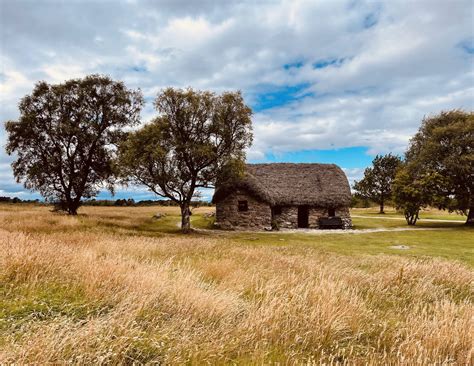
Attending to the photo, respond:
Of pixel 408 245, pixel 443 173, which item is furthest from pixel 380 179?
pixel 408 245

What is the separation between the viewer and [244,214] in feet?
109

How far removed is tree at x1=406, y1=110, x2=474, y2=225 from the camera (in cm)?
3519

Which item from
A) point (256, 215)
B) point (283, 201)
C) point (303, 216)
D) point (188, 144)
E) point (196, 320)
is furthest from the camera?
point (303, 216)

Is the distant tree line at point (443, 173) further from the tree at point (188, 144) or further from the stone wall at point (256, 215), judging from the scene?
the tree at point (188, 144)

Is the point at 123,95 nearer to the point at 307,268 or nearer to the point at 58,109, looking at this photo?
the point at 58,109

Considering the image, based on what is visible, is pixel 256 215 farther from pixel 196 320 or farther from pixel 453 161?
pixel 196 320

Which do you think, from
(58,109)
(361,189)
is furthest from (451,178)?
(58,109)

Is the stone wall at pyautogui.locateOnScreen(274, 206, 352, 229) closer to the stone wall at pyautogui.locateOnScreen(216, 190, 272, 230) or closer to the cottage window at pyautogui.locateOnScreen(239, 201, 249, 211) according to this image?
the stone wall at pyautogui.locateOnScreen(216, 190, 272, 230)

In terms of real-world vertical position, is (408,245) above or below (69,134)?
below

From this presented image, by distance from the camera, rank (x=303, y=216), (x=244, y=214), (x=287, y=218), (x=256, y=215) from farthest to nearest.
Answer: (x=303, y=216) < (x=287, y=218) < (x=244, y=214) < (x=256, y=215)

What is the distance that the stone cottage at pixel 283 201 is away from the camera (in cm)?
3316

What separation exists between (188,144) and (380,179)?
4788 cm

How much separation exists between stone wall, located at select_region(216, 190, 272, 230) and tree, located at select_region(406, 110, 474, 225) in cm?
1942

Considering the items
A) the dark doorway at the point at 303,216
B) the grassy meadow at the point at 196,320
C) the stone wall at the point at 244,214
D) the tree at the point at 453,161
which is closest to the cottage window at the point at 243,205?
the stone wall at the point at 244,214
